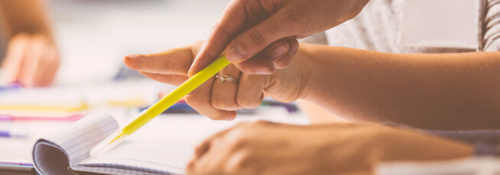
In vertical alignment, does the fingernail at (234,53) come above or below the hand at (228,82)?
below

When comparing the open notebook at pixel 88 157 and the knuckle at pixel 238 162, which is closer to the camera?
the knuckle at pixel 238 162

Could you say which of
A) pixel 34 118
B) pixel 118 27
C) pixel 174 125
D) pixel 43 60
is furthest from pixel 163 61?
pixel 118 27

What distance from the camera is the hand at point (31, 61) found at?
2.67 ft

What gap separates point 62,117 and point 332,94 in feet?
1.52

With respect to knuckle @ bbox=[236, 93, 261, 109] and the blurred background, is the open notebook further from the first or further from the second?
the blurred background

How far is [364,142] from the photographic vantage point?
148mm

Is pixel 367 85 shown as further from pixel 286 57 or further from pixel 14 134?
pixel 14 134

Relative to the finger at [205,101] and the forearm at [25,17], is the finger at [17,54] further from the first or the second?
the finger at [205,101]

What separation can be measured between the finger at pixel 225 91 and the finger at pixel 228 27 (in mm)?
77

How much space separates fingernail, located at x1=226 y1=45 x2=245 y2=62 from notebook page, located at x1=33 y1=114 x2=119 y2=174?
158 mm

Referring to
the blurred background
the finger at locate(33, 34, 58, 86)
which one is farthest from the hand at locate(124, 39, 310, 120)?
the blurred background

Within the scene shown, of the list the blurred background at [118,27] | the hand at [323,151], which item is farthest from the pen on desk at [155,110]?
the blurred background at [118,27]

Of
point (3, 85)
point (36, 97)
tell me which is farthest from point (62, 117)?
point (3, 85)

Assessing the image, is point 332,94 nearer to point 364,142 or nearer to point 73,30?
point 364,142
